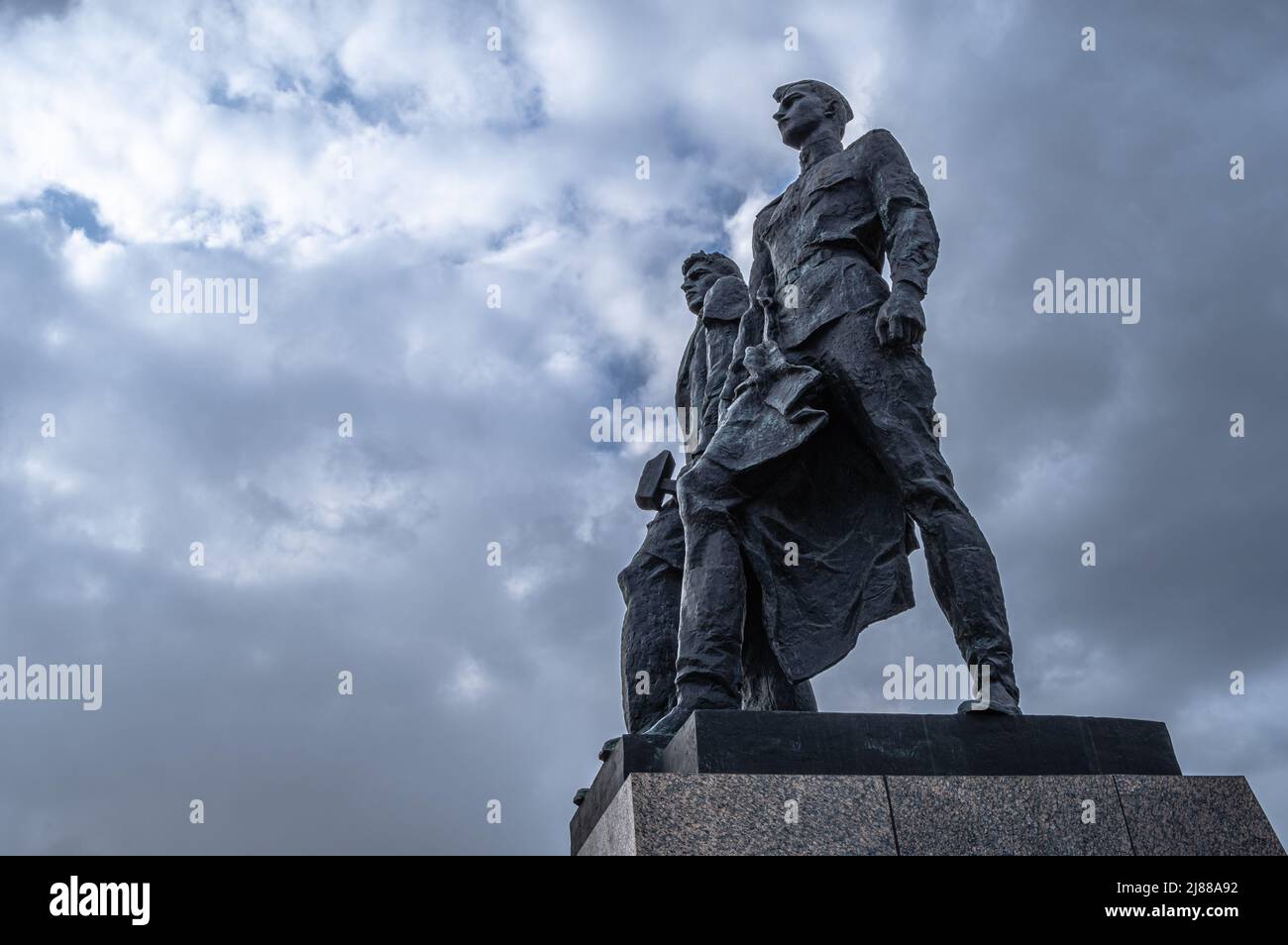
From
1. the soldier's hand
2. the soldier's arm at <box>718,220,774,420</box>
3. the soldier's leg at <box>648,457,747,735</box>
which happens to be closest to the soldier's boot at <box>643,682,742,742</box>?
the soldier's leg at <box>648,457,747,735</box>

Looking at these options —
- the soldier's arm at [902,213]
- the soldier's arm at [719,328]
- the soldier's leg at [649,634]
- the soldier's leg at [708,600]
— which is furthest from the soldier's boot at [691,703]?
the soldier's arm at [719,328]

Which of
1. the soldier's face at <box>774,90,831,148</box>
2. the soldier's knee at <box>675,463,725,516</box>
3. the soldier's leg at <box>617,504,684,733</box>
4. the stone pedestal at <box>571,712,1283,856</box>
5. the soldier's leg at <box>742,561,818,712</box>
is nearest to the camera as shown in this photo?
the stone pedestal at <box>571,712,1283,856</box>

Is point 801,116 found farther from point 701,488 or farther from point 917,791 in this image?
point 917,791

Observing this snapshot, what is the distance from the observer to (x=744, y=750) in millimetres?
6016

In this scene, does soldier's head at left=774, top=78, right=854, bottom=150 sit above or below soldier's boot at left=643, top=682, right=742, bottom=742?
above

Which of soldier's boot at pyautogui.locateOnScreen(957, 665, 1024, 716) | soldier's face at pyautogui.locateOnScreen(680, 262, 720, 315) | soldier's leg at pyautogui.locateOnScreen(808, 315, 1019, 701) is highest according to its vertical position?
soldier's face at pyautogui.locateOnScreen(680, 262, 720, 315)

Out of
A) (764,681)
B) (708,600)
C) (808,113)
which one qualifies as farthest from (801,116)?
(764,681)

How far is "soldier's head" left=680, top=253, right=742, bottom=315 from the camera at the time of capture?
11.3 m

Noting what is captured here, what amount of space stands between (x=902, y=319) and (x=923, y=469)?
882mm

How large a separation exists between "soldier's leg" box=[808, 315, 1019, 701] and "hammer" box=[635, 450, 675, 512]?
8.52 ft

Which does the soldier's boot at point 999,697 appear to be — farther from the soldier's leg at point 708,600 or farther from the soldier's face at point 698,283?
the soldier's face at point 698,283

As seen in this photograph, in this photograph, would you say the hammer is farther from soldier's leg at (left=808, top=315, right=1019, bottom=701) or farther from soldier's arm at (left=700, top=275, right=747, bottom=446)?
soldier's leg at (left=808, top=315, right=1019, bottom=701)
